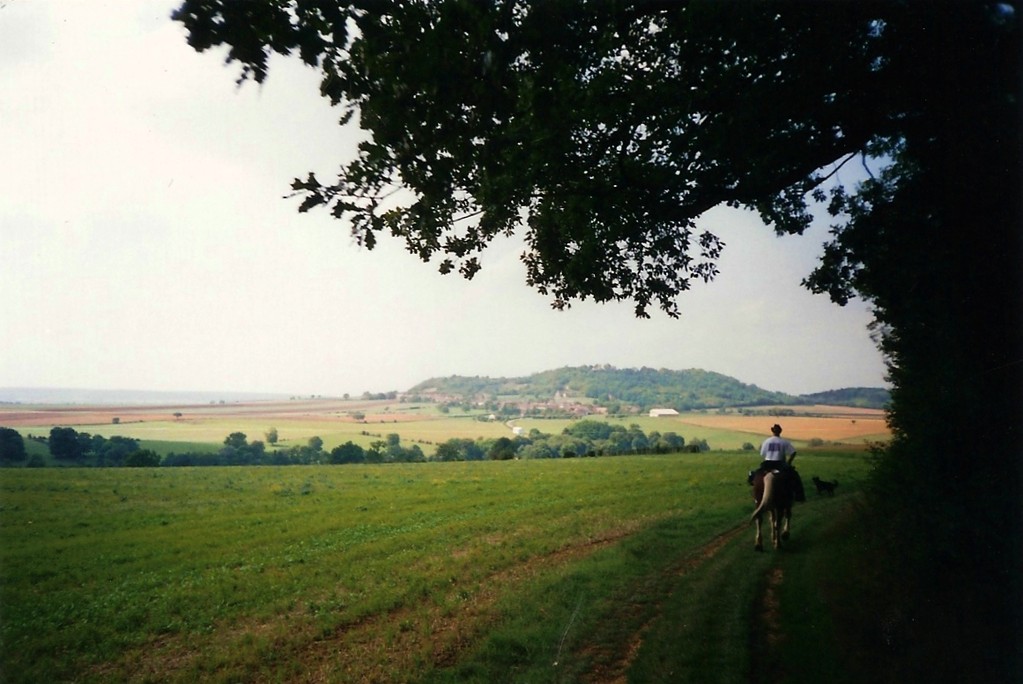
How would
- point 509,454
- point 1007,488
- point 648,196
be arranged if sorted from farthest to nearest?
point 509,454, point 648,196, point 1007,488

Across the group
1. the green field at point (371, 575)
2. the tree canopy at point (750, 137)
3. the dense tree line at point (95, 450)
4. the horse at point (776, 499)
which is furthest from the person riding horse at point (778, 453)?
the dense tree line at point (95, 450)

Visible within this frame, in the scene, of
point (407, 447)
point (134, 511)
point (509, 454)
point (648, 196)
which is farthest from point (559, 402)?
point (134, 511)

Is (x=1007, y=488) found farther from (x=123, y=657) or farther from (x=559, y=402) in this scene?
(x=123, y=657)

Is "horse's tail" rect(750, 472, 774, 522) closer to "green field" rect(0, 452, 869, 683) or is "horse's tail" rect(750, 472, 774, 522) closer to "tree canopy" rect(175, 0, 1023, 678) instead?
"green field" rect(0, 452, 869, 683)

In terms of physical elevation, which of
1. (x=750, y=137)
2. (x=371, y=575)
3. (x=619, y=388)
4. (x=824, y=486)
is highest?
(x=750, y=137)

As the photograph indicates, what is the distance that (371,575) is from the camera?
744cm

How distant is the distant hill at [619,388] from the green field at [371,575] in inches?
57.0

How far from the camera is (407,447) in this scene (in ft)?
34.8

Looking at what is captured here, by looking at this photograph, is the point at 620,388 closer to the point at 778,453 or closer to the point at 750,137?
the point at 778,453

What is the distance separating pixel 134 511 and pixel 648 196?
897cm

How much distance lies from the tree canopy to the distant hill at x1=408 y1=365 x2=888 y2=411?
133 inches

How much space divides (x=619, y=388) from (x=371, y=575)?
5881 mm

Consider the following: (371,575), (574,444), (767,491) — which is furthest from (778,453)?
(371,575)

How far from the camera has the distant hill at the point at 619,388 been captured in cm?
1041
